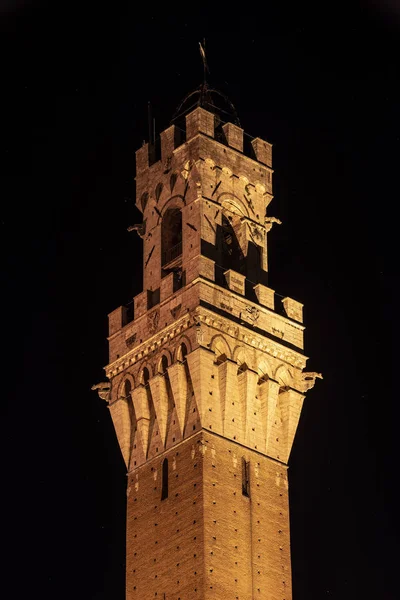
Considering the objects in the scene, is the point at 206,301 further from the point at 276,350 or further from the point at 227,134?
the point at 227,134

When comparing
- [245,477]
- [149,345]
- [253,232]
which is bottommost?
[245,477]

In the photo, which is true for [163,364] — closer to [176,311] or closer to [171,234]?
[176,311]

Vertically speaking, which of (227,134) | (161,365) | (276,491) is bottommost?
(276,491)

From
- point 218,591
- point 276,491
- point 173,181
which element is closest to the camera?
point 218,591

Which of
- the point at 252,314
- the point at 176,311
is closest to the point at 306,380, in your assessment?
the point at 252,314

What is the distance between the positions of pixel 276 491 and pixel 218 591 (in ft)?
18.2

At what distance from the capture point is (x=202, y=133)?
70.6 metres

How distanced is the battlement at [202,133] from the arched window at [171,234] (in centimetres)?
237

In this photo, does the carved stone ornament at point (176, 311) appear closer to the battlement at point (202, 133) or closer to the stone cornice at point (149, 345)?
the stone cornice at point (149, 345)

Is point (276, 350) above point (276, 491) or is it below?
above

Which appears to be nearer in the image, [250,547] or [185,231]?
[250,547]

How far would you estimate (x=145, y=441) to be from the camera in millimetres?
67062

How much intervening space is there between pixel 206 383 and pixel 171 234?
797 centimetres

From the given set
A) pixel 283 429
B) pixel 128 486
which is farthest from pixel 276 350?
pixel 128 486
